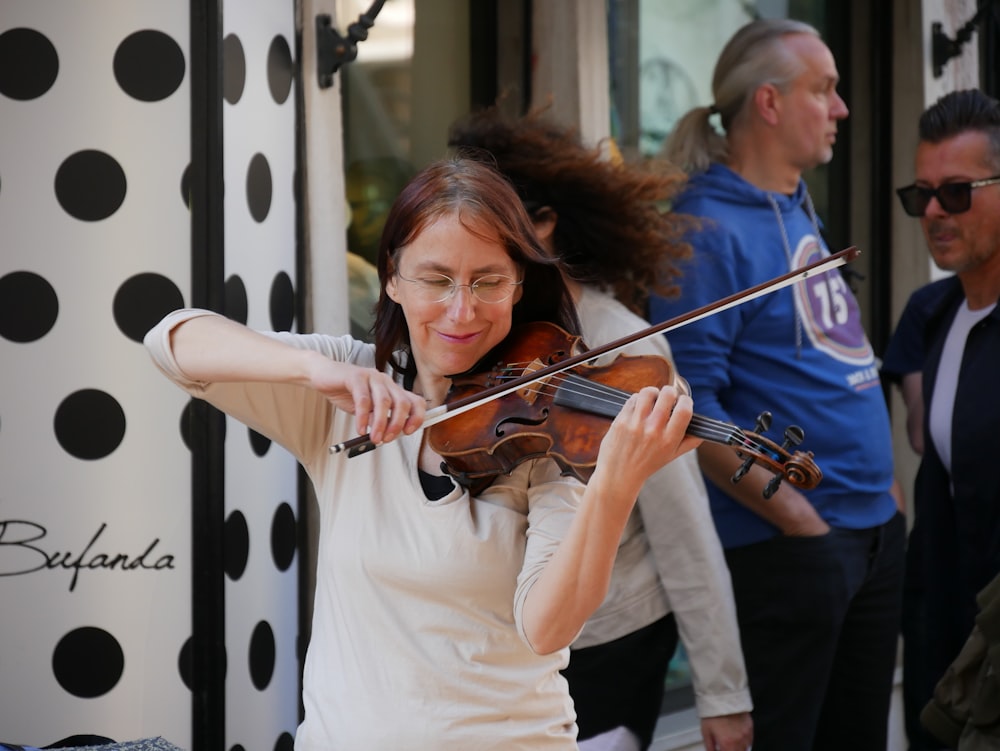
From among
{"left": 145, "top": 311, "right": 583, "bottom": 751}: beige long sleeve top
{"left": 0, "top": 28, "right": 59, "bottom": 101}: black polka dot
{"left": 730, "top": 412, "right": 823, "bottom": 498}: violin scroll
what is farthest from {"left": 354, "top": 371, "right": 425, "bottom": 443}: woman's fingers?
{"left": 0, "top": 28, "right": 59, "bottom": 101}: black polka dot

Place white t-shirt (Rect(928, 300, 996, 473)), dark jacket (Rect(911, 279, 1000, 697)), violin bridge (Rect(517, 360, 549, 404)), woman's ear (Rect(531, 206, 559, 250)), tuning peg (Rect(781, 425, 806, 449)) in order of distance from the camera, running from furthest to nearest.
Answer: white t-shirt (Rect(928, 300, 996, 473)) → dark jacket (Rect(911, 279, 1000, 697)) → woman's ear (Rect(531, 206, 559, 250)) → violin bridge (Rect(517, 360, 549, 404)) → tuning peg (Rect(781, 425, 806, 449))

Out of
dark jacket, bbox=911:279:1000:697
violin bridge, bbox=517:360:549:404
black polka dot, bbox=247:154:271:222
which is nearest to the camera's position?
violin bridge, bbox=517:360:549:404

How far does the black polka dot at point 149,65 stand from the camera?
2.19 metres

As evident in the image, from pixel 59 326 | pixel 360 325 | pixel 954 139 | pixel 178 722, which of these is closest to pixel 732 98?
pixel 954 139

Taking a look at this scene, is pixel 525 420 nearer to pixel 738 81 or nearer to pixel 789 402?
pixel 789 402

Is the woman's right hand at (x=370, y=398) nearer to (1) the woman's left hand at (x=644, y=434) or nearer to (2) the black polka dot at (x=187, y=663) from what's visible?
(1) the woman's left hand at (x=644, y=434)

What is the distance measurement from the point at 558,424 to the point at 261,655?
0.95m

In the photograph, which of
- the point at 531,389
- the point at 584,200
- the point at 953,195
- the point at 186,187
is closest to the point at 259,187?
the point at 186,187

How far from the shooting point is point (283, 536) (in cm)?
246

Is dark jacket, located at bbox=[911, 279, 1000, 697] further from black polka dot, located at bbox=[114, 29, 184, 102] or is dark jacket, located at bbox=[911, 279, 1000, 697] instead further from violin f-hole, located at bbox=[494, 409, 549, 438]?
black polka dot, located at bbox=[114, 29, 184, 102]

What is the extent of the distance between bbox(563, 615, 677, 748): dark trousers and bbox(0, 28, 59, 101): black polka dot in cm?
129

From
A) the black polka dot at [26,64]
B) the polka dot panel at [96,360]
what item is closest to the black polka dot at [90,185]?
the polka dot panel at [96,360]

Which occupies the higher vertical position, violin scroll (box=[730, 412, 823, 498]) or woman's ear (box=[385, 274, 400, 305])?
woman's ear (box=[385, 274, 400, 305])

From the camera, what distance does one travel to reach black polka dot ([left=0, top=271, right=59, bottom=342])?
212 cm
